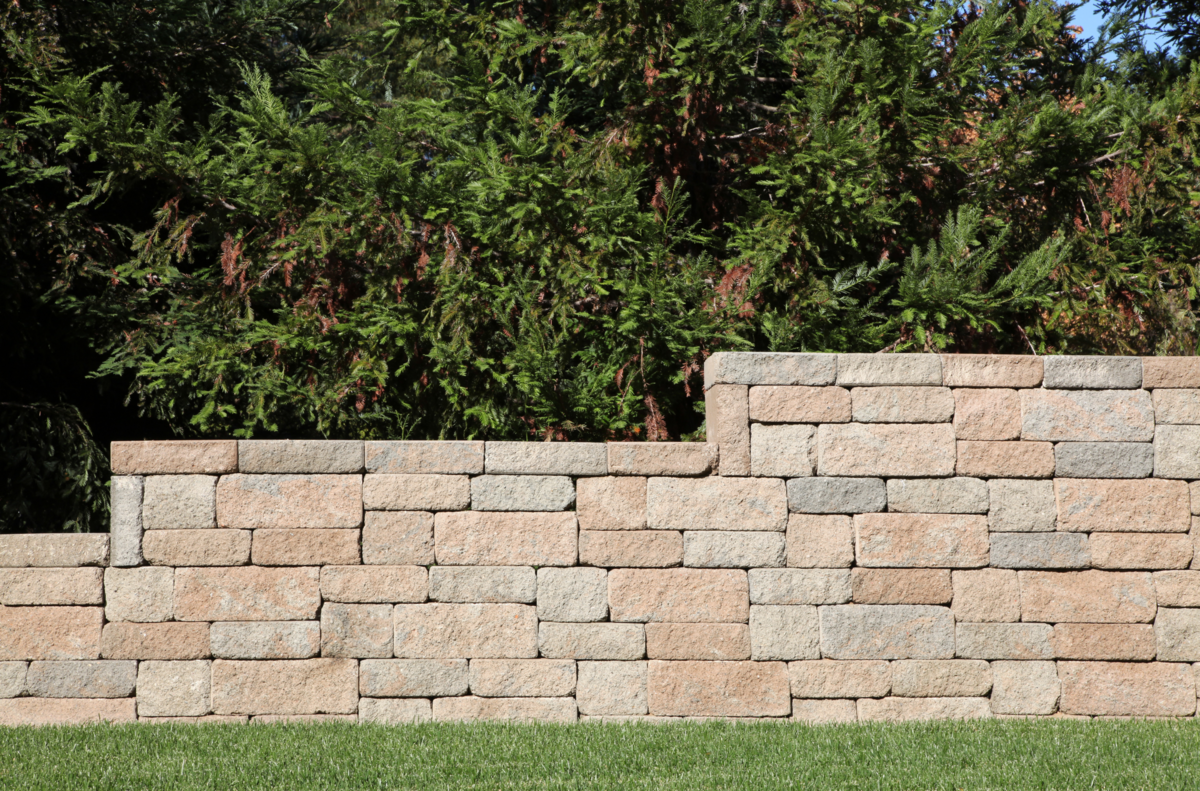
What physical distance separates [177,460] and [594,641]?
2405 mm

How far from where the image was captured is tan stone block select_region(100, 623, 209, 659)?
5.21m

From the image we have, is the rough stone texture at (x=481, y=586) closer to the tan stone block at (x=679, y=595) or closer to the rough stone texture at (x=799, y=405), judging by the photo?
the tan stone block at (x=679, y=595)

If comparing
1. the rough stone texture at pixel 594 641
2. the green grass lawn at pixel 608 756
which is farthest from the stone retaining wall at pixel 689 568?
the green grass lawn at pixel 608 756

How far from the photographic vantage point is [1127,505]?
5.30 meters

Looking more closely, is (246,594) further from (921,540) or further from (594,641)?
(921,540)

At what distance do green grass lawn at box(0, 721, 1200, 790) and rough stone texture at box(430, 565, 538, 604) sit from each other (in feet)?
2.10

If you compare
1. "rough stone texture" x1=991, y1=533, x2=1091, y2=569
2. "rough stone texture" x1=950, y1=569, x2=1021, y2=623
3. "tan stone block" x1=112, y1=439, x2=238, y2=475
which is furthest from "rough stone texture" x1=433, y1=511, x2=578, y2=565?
"rough stone texture" x1=991, y1=533, x2=1091, y2=569

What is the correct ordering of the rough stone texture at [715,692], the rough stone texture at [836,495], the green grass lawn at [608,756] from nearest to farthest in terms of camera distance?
the green grass lawn at [608,756], the rough stone texture at [715,692], the rough stone texture at [836,495]

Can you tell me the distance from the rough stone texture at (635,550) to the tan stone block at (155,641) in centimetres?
205

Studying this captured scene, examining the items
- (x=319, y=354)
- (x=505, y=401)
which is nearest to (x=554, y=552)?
(x=505, y=401)

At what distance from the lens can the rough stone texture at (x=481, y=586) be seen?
523 centimetres

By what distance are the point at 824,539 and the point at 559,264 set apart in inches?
92.1

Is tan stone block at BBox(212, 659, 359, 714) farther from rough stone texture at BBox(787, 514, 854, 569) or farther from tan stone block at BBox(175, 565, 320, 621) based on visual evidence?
rough stone texture at BBox(787, 514, 854, 569)

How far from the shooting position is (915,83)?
6457 millimetres
